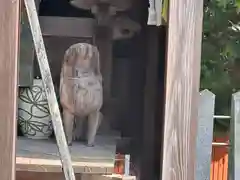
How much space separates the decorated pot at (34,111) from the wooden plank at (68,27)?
8.1 inches

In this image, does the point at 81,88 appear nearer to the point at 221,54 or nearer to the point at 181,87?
the point at 181,87

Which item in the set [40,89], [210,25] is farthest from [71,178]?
[210,25]

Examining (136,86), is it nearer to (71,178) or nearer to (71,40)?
(71,40)

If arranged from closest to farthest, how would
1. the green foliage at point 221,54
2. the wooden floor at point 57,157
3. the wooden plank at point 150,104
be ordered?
the wooden floor at point 57,157 → the wooden plank at point 150,104 → the green foliage at point 221,54

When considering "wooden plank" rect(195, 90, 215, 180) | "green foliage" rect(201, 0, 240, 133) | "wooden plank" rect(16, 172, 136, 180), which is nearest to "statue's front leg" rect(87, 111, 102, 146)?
"wooden plank" rect(16, 172, 136, 180)

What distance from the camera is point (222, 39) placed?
2.58 m

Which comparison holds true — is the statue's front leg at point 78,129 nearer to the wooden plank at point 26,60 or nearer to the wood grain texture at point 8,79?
the wooden plank at point 26,60

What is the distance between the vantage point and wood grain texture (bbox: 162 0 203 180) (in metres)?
1.39

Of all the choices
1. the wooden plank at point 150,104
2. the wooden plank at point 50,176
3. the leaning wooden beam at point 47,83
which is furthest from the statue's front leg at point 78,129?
the leaning wooden beam at point 47,83

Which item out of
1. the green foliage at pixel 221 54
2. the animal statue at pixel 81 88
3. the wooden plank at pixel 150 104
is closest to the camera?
the animal statue at pixel 81 88

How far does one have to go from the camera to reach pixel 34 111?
1.93m

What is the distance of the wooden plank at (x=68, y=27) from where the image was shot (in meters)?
2.03

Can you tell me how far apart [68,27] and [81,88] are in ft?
1.02

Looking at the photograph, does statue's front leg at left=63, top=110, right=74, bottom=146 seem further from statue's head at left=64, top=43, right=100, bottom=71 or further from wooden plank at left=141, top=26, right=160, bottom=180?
wooden plank at left=141, top=26, right=160, bottom=180
